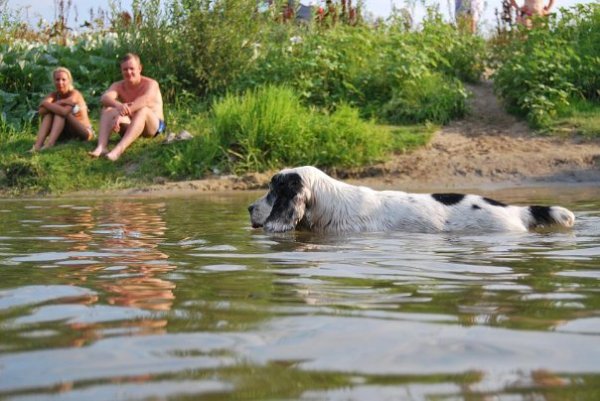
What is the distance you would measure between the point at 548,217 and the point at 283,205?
1.92 metres

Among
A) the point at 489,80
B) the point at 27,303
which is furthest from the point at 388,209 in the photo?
the point at 489,80

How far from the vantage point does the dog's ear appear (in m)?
6.99

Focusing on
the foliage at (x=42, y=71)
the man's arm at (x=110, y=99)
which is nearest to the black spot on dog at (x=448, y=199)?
the man's arm at (x=110, y=99)

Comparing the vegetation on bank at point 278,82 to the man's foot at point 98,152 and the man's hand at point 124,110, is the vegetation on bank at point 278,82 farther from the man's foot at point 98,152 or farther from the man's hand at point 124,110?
the man's hand at point 124,110

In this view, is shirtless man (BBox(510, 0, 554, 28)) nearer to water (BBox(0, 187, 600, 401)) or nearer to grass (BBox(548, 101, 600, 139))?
grass (BBox(548, 101, 600, 139))

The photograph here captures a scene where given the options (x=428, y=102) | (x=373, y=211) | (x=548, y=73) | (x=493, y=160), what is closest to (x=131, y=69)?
(x=428, y=102)

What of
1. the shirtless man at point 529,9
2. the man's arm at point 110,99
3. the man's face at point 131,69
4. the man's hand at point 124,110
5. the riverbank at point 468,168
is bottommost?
the riverbank at point 468,168

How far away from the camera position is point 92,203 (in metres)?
10.0

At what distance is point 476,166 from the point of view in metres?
11.7

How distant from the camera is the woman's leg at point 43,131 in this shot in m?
12.8

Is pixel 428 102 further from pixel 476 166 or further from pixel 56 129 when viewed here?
pixel 56 129

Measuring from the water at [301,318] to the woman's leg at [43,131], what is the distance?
6828 millimetres

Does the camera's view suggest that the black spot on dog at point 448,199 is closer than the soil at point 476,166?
Yes

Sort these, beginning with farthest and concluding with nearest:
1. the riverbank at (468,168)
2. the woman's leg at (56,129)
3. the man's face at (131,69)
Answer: the woman's leg at (56,129) < the man's face at (131,69) < the riverbank at (468,168)
